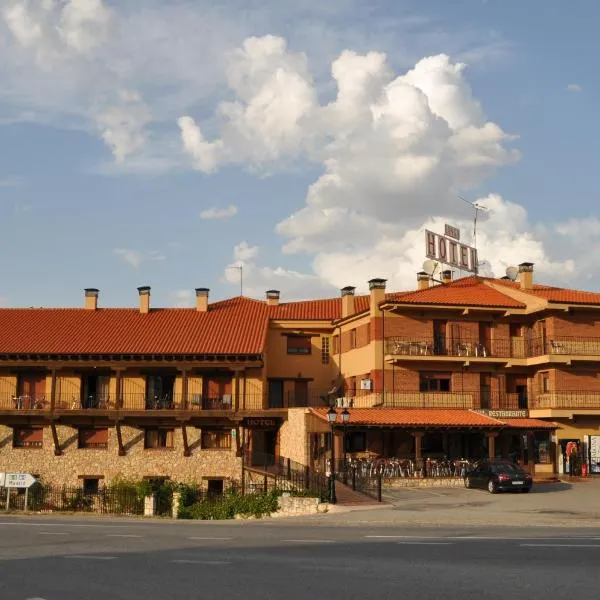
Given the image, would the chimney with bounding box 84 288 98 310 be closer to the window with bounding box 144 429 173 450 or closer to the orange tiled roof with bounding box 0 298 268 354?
the orange tiled roof with bounding box 0 298 268 354

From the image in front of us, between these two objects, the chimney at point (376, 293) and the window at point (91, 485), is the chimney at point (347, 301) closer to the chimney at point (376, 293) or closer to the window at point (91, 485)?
the chimney at point (376, 293)

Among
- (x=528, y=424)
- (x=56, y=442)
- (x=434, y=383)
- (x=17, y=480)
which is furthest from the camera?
(x=434, y=383)

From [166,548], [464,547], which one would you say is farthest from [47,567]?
[464,547]

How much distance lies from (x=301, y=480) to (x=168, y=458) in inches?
453

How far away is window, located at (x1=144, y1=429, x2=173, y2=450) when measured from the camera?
4528 cm

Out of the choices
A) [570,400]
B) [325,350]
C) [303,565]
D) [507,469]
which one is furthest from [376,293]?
[303,565]

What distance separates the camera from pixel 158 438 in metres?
45.4

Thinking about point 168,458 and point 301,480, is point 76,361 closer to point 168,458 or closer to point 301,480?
point 168,458

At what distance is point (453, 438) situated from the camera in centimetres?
4347

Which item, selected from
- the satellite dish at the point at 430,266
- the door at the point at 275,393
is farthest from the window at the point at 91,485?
the satellite dish at the point at 430,266

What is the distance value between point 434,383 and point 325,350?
8818 mm

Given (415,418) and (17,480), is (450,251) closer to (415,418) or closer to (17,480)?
(415,418)

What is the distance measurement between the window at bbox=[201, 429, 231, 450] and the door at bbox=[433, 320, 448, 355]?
12185 millimetres

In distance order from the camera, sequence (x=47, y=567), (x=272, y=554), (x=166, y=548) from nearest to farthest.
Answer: (x=47, y=567) → (x=272, y=554) → (x=166, y=548)
